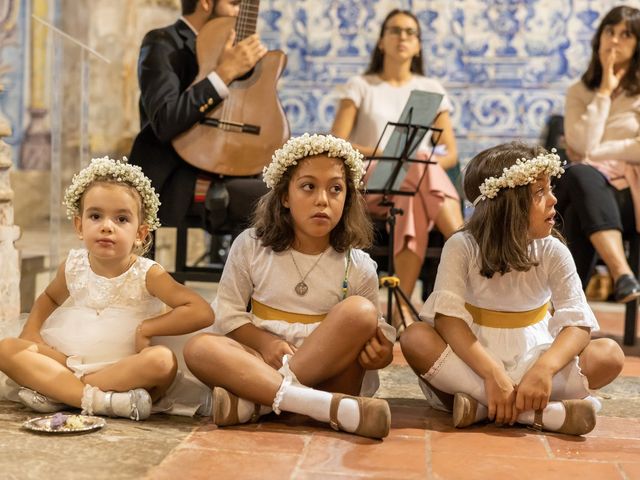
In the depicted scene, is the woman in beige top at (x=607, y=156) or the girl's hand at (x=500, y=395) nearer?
the girl's hand at (x=500, y=395)

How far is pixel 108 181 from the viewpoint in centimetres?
289

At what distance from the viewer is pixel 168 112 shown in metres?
4.07

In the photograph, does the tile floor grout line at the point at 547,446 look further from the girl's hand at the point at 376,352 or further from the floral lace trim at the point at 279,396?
the floral lace trim at the point at 279,396

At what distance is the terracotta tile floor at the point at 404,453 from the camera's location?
7.30 ft

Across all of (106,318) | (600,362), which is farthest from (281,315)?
(600,362)

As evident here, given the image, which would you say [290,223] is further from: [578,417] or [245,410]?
[578,417]

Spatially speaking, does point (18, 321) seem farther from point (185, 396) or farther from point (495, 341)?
point (495, 341)

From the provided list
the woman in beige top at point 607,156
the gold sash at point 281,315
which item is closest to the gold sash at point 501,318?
the gold sash at point 281,315

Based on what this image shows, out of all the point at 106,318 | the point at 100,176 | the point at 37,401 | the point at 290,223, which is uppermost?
the point at 100,176

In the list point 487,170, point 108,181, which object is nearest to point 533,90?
point 487,170

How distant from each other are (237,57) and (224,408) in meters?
2.04

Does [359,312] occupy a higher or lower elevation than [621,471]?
higher

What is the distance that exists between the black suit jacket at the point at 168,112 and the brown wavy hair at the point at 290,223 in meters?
1.24

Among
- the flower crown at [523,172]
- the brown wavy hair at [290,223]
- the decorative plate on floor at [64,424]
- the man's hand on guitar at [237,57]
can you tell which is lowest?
the decorative plate on floor at [64,424]
